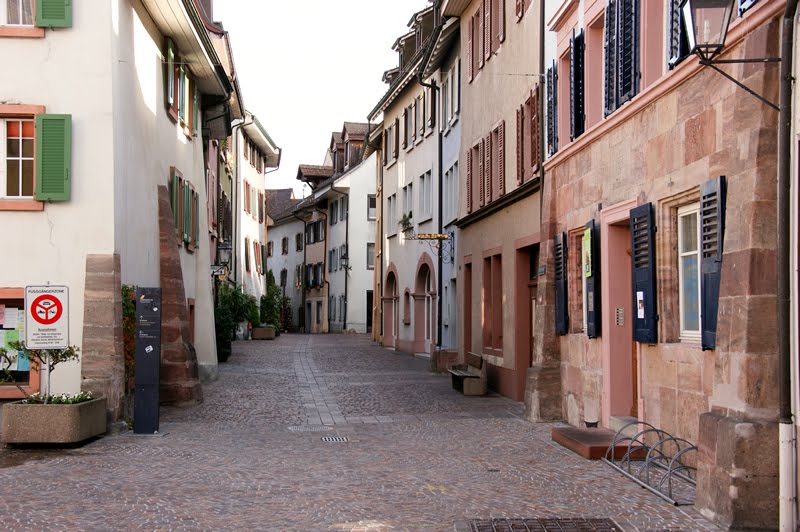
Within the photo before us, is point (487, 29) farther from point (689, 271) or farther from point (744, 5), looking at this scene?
point (744, 5)

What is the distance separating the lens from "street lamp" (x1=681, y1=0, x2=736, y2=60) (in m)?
7.51

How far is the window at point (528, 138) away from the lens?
17406mm

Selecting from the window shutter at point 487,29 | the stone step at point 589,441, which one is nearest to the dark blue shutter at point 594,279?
the stone step at point 589,441

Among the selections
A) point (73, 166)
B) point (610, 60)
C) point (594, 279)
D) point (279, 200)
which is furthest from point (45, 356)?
point (279, 200)

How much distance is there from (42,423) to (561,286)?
722 centimetres

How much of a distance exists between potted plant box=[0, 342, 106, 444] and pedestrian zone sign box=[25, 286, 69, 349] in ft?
0.51

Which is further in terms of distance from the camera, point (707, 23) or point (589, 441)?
point (589, 441)

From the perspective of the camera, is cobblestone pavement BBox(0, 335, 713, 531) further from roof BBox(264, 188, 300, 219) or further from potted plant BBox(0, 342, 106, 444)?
roof BBox(264, 188, 300, 219)

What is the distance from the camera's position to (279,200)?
79.8 metres

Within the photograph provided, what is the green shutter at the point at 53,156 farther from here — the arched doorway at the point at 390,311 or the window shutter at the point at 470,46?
the arched doorway at the point at 390,311

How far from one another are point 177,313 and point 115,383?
13.6 ft

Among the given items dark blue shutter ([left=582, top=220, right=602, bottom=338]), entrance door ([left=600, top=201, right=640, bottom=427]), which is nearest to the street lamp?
entrance door ([left=600, top=201, right=640, bottom=427])

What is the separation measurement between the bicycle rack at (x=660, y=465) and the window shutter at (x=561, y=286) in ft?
11.5

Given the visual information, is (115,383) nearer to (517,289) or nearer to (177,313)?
(177,313)
